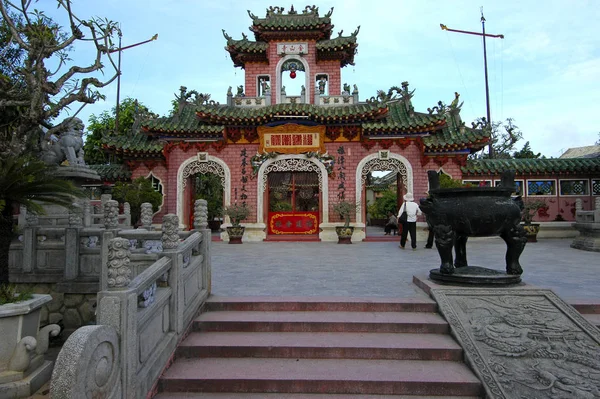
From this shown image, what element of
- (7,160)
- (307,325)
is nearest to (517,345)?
(307,325)

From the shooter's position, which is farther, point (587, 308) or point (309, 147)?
point (309, 147)

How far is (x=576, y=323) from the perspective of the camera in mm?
3834

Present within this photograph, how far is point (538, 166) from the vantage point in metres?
14.2

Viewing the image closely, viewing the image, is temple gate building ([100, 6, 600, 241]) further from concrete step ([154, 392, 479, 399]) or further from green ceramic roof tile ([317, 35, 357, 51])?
concrete step ([154, 392, 479, 399])

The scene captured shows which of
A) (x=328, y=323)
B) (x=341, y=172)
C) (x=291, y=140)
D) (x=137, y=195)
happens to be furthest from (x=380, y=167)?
(x=328, y=323)

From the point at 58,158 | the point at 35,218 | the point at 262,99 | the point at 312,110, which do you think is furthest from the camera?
the point at 262,99

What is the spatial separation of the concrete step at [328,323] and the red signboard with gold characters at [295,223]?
9.69 meters

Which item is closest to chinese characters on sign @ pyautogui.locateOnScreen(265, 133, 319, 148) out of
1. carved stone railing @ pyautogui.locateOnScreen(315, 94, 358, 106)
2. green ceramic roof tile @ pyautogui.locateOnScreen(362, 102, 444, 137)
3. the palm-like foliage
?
carved stone railing @ pyautogui.locateOnScreen(315, 94, 358, 106)

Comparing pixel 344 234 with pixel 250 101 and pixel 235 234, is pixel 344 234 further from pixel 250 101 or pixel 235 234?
pixel 250 101

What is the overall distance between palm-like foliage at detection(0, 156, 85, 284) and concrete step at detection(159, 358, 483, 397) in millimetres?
2496

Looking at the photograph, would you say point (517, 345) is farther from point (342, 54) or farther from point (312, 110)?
point (342, 54)

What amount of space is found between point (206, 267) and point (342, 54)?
12468 millimetres

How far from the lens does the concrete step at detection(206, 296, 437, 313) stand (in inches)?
173

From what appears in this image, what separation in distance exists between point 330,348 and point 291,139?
10.7 meters
